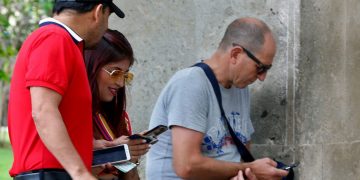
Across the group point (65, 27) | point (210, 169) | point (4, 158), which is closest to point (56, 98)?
point (65, 27)

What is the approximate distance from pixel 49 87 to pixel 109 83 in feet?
2.51

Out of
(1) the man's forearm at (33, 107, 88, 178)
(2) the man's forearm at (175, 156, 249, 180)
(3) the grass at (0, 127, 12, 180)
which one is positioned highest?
(1) the man's forearm at (33, 107, 88, 178)

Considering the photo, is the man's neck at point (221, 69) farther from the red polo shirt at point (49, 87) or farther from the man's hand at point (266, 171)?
the red polo shirt at point (49, 87)

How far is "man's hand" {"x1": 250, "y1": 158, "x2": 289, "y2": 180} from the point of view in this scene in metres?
4.65

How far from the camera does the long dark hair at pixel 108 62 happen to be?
4.33 metres

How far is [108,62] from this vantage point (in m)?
4.36

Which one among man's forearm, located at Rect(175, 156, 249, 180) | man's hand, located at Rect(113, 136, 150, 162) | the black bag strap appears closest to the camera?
man's hand, located at Rect(113, 136, 150, 162)

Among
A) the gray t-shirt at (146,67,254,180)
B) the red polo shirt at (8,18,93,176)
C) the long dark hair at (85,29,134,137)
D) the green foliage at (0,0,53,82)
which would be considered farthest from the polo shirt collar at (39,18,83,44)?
the green foliage at (0,0,53,82)

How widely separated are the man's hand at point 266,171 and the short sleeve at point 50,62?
1.40 metres

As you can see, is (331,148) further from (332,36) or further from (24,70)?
(24,70)

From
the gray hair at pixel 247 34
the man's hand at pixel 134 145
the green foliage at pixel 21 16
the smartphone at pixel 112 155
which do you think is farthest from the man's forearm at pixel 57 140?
the green foliage at pixel 21 16

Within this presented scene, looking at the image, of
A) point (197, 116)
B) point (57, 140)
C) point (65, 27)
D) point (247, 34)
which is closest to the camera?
point (57, 140)

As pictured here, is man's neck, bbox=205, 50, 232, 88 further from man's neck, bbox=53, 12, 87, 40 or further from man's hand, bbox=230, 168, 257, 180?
man's neck, bbox=53, 12, 87, 40

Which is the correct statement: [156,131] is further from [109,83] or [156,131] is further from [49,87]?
[49,87]
